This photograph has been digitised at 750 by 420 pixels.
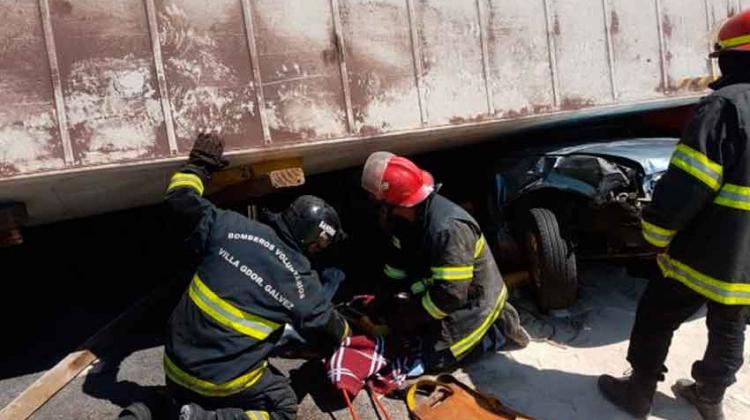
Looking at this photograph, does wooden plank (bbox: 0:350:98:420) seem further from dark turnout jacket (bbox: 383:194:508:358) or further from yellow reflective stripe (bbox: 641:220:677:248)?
yellow reflective stripe (bbox: 641:220:677:248)

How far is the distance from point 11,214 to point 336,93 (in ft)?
6.13

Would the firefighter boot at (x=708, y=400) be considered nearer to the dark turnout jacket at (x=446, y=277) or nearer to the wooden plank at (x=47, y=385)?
the dark turnout jacket at (x=446, y=277)

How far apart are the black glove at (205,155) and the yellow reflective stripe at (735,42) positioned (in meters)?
2.44

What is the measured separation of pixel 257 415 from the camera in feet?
9.45

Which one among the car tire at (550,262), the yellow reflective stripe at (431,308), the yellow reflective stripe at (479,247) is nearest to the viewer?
the yellow reflective stripe at (431,308)

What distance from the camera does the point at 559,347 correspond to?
143 inches

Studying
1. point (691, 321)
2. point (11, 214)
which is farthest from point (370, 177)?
point (691, 321)

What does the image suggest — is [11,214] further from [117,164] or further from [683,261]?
[683,261]

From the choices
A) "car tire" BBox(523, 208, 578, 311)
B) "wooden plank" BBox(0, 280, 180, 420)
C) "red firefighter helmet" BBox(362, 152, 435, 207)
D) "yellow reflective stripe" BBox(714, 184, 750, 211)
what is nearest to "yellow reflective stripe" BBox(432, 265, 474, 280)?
"red firefighter helmet" BBox(362, 152, 435, 207)

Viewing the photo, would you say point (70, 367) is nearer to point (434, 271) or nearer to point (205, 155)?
point (205, 155)

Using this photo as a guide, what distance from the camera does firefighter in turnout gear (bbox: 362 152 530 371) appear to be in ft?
10.2

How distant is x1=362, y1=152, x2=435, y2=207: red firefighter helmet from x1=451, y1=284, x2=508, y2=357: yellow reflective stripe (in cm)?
82

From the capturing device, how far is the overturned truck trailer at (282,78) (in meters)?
2.74

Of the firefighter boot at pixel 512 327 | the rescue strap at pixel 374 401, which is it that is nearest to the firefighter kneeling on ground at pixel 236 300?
the rescue strap at pixel 374 401
